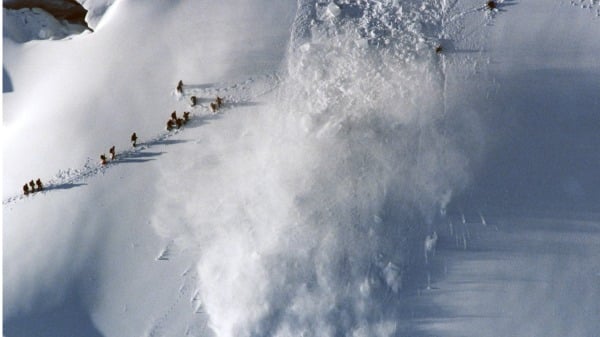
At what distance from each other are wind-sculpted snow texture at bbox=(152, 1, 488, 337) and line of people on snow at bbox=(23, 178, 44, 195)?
380 cm

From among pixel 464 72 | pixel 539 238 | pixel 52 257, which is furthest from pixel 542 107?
pixel 52 257

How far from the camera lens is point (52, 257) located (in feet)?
47.1

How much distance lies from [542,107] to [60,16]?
15.8 metres

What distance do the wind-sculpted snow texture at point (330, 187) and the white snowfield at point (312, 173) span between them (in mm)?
57

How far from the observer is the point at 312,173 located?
1405cm

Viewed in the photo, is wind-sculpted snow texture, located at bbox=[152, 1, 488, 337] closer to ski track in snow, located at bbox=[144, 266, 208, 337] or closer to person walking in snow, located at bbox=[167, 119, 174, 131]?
ski track in snow, located at bbox=[144, 266, 208, 337]

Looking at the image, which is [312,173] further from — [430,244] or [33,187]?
[33,187]

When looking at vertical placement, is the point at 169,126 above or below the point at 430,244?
above

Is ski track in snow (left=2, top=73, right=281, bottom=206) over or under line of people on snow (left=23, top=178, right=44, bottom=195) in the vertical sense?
over

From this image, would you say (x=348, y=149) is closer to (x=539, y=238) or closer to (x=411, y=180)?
(x=411, y=180)

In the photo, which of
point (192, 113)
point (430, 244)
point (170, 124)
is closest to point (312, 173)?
point (430, 244)

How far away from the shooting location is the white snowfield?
44.8ft

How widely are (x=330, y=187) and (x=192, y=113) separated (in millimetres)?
4828

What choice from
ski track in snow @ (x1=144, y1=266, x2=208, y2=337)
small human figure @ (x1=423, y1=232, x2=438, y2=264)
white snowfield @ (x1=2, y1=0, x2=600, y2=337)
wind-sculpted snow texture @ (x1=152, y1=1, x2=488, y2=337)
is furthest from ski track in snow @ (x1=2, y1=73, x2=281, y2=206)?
small human figure @ (x1=423, y1=232, x2=438, y2=264)
